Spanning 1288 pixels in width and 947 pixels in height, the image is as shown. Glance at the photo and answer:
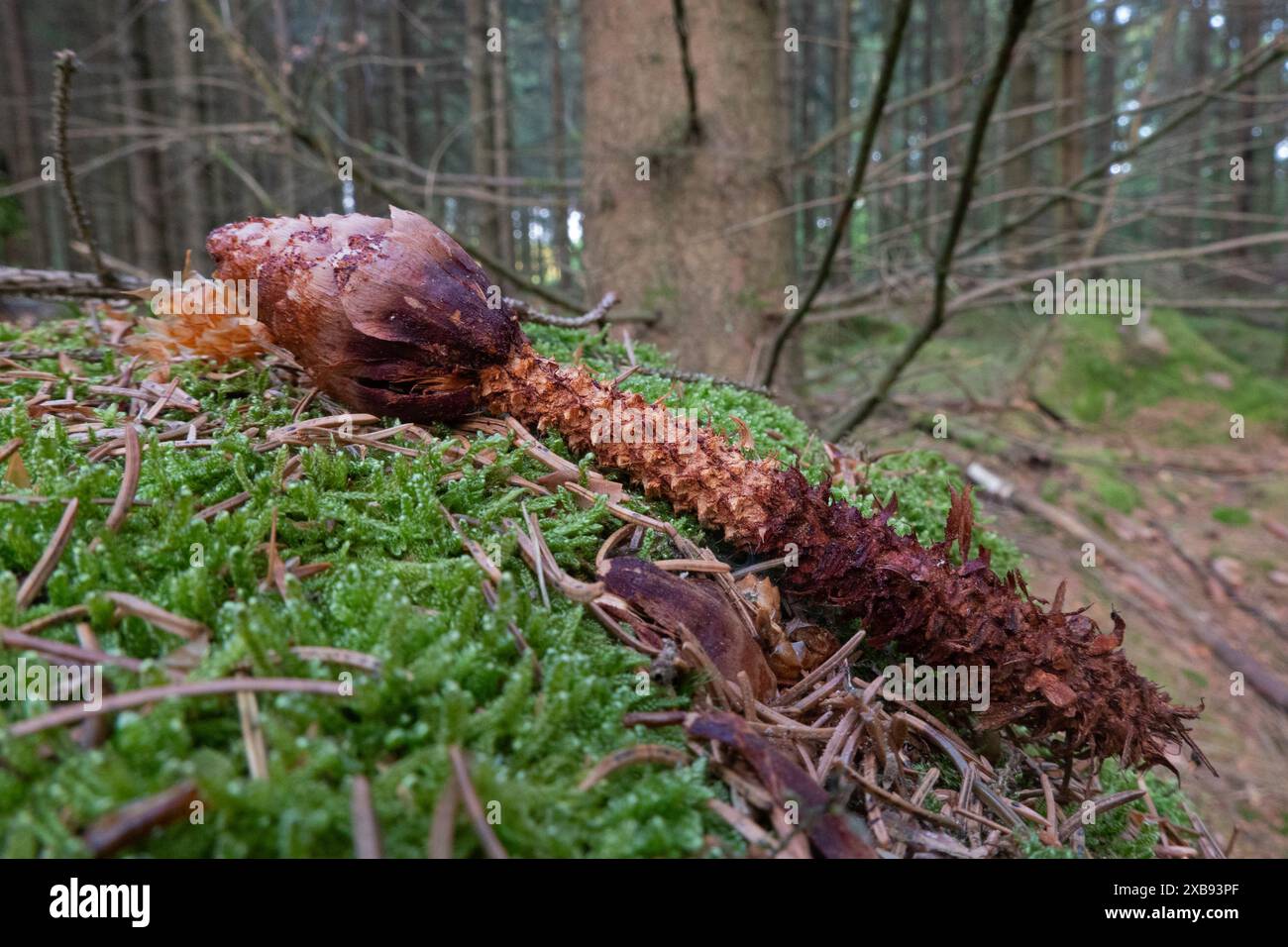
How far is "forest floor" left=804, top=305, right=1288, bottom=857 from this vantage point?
4121 mm

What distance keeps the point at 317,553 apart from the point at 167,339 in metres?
0.98

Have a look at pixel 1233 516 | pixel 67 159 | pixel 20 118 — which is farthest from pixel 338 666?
pixel 20 118

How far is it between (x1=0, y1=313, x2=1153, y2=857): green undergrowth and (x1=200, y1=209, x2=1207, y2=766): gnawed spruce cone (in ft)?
0.53

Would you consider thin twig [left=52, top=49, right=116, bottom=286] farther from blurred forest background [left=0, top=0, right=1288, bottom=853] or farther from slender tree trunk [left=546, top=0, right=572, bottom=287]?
slender tree trunk [left=546, top=0, right=572, bottom=287]

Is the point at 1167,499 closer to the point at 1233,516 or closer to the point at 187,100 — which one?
the point at 1233,516

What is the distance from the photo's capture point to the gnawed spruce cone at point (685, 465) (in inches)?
51.9

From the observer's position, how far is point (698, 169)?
4109mm

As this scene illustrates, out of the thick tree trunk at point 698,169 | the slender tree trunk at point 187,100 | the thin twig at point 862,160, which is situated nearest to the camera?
the thin twig at point 862,160

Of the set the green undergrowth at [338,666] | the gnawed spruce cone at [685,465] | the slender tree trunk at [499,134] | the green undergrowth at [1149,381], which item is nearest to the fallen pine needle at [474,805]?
the green undergrowth at [338,666]

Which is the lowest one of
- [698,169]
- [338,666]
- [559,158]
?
[338,666]

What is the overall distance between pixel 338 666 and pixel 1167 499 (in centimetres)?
749

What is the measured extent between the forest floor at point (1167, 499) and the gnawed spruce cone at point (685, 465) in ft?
2.95

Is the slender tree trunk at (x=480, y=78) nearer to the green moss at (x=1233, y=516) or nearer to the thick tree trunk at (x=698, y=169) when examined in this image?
the thick tree trunk at (x=698, y=169)
